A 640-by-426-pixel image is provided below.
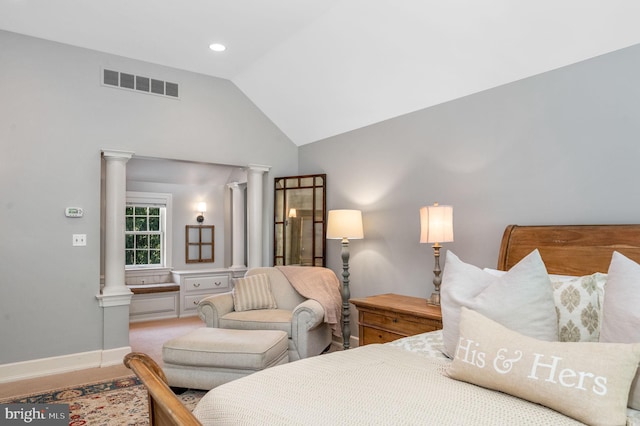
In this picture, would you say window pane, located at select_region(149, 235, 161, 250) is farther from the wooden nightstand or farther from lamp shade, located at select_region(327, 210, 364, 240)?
the wooden nightstand

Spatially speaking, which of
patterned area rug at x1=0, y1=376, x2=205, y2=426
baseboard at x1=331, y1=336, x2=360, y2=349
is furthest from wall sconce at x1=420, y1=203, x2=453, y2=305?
patterned area rug at x1=0, y1=376, x2=205, y2=426

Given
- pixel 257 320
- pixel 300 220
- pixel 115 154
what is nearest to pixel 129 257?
pixel 115 154

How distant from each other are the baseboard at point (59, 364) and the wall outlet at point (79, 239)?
1.00 meters

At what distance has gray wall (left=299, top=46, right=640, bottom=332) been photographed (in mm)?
2406

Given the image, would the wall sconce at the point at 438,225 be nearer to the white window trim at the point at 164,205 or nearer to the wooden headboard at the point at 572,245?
the wooden headboard at the point at 572,245

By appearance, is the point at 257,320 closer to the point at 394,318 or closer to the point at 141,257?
the point at 394,318

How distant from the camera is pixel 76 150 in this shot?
3852mm

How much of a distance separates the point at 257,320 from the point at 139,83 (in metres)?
2.62

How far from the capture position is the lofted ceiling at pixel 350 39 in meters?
2.47

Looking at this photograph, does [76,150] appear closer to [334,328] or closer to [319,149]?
[319,149]

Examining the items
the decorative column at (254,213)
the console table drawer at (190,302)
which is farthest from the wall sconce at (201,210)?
the decorative column at (254,213)

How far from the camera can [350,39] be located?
334cm

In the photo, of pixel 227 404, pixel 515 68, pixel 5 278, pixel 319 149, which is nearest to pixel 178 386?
pixel 5 278

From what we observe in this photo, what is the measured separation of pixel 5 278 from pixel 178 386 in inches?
71.5
